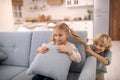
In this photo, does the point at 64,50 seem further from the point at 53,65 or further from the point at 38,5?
the point at 38,5

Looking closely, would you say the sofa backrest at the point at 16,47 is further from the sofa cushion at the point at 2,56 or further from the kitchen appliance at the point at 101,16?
the kitchen appliance at the point at 101,16

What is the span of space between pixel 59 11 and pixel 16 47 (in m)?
4.41

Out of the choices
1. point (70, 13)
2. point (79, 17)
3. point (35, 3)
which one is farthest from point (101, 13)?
point (35, 3)

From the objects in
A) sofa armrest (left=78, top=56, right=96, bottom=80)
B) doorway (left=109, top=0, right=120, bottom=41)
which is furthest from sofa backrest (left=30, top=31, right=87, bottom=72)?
doorway (left=109, top=0, right=120, bottom=41)

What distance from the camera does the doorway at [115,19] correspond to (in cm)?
563

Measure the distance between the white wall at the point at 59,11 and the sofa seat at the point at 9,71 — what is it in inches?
175

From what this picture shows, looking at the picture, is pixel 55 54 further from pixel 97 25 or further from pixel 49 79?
pixel 97 25

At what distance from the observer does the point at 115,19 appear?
5656mm

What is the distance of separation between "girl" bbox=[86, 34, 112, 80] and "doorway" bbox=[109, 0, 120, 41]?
14.1ft

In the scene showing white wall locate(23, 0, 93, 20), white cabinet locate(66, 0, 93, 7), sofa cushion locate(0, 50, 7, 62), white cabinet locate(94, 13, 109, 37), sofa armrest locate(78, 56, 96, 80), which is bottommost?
sofa armrest locate(78, 56, 96, 80)

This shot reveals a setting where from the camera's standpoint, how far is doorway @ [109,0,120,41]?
18.5ft

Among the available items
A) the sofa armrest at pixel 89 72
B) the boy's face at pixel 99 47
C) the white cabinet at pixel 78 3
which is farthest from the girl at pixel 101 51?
the white cabinet at pixel 78 3

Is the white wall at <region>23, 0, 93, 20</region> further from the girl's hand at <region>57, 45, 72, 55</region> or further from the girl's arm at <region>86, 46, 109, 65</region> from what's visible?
the girl's hand at <region>57, 45, 72, 55</region>

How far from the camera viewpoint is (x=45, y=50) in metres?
1.39
